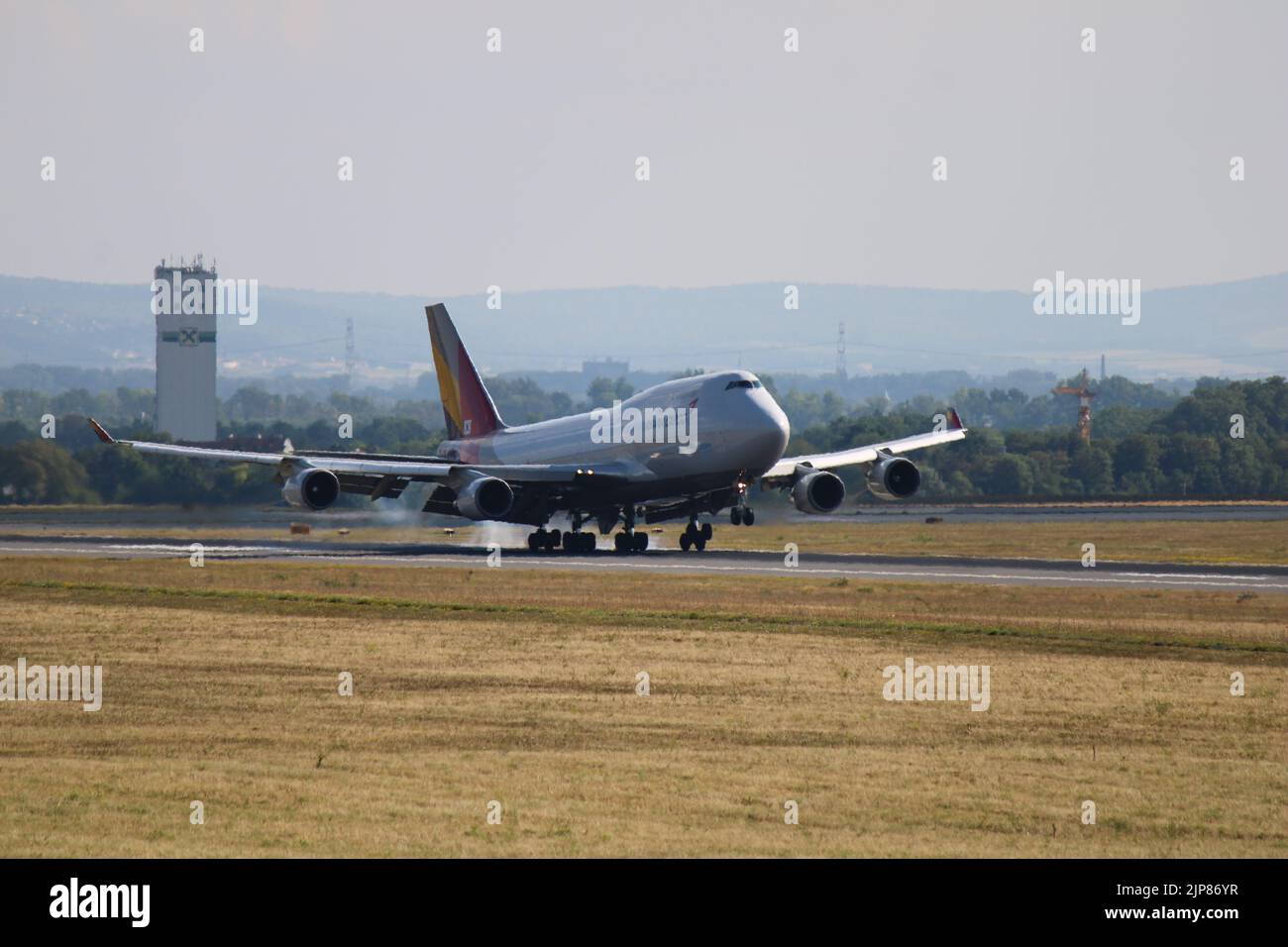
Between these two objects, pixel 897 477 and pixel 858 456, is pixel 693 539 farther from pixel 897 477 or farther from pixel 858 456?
pixel 897 477

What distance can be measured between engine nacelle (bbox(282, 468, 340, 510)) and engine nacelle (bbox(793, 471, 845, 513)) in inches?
708

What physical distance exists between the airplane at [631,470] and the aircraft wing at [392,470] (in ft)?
0.22

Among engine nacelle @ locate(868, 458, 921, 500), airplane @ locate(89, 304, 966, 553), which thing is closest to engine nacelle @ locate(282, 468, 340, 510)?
airplane @ locate(89, 304, 966, 553)

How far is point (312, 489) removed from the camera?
67875mm

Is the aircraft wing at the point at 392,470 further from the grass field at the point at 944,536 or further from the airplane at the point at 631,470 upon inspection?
the grass field at the point at 944,536

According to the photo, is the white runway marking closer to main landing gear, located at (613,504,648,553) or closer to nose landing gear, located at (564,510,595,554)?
nose landing gear, located at (564,510,595,554)

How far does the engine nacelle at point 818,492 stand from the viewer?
69.1 m

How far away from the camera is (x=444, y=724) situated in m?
27.6

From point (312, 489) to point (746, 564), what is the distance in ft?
55.9

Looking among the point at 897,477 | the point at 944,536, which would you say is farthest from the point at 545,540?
the point at 944,536

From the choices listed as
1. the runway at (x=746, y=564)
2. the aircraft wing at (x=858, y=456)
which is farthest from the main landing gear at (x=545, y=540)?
the aircraft wing at (x=858, y=456)
